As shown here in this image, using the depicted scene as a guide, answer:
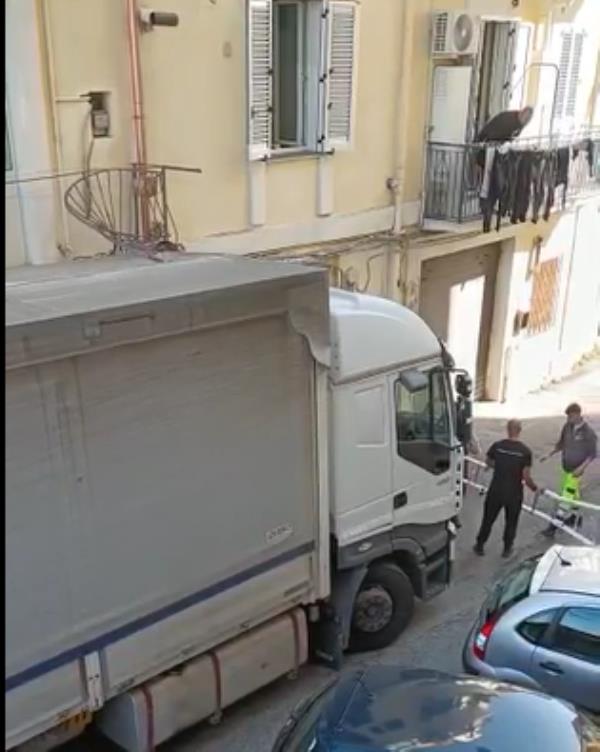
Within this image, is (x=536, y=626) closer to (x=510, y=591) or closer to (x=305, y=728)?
(x=510, y=591)

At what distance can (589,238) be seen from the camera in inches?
718

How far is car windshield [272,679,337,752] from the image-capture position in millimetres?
4949

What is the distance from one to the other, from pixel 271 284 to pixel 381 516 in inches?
94.0

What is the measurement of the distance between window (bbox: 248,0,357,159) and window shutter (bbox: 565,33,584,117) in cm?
643

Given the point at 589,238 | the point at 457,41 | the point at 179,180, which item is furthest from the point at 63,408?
the point at 589,238

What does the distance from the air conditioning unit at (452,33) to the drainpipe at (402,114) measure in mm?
491

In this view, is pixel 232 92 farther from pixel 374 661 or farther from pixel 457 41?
pixel 374 661

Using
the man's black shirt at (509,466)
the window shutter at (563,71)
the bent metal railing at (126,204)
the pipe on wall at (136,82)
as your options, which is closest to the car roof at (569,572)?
the man's black shirt at (509,466)

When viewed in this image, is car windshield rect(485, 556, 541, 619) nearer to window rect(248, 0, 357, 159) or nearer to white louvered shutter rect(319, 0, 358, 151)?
window rect(248, 0, 357, 159)

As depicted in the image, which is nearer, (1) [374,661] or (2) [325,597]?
(2) [325,597]

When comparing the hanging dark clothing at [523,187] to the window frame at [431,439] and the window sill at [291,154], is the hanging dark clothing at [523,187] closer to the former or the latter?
the window sill at [291,154]

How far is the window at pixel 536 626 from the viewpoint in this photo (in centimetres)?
632

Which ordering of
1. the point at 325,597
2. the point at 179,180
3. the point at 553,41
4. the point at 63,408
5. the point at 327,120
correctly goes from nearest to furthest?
the point at 63,408, the point at 325,597, the point at 179,180, the point at 327,120, the point at 553,41

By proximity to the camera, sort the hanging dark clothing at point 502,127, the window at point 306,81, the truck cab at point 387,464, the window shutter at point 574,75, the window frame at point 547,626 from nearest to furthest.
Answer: the window frame at point 547,626
the truck cab at point 387,464
the window at point 306,81
the hanging dark clothing at point 502,127
the window shutter at point 574,75
